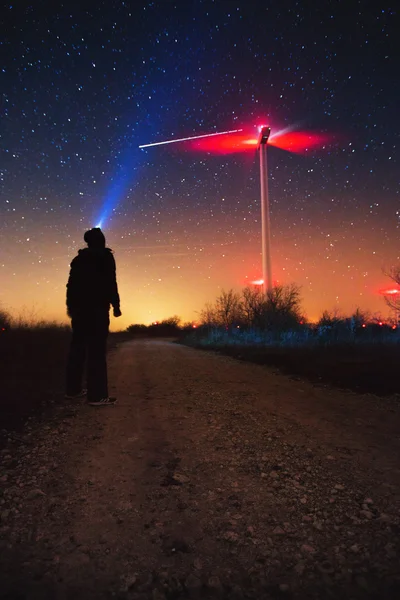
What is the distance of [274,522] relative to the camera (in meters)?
2.27

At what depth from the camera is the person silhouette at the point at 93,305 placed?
5266 millimetres

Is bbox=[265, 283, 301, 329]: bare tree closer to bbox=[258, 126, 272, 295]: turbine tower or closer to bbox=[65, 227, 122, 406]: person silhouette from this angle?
bbox=[258, 126, 272, 295]: turbine tower

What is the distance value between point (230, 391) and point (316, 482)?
3800mm

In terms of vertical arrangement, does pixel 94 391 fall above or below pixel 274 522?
above

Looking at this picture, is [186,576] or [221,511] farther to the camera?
[221,511]

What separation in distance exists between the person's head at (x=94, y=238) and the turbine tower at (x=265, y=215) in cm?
2529

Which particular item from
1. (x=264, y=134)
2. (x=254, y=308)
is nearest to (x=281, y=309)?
(x=254, y=308)

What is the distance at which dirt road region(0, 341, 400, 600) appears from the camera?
1764 millimetres

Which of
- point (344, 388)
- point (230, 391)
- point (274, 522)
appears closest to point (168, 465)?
point (274, 522)

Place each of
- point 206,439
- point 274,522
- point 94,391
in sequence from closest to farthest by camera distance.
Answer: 1. point 274,522
2. point 206,439
3. point 94,391

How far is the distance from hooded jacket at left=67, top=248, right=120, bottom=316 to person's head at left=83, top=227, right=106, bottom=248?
113 mm

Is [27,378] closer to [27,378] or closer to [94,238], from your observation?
[27,378]

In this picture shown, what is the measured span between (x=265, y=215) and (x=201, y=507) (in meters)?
31.4

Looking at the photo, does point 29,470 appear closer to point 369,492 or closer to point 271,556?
point 271,556
